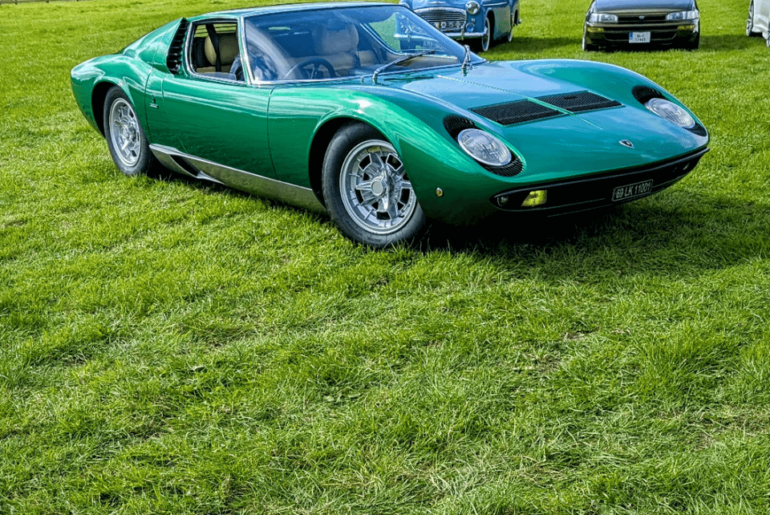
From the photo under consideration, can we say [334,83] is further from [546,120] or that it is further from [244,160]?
[546,120]

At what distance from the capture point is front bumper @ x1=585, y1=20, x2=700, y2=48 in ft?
38.2

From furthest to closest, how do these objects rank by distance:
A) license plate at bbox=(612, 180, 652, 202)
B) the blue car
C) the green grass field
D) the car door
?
the blue car < the car door < license plate at bbox=(612, 180, 652, 202) < the green grass field

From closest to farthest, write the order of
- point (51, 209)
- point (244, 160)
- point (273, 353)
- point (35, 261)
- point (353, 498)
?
point (353, 498) < point (273, 353) < point (35, 261) < point (244, 160) < point (51, 209)

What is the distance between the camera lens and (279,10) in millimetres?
5258

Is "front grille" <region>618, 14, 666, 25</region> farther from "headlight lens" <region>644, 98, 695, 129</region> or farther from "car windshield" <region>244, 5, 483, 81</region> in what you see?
"headlight lens" <region>644, 98, 695, 129</region>

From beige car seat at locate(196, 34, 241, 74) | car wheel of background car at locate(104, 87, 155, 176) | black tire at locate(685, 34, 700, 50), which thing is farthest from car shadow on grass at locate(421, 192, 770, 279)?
black tire at locate(685, 34, 700, 50)

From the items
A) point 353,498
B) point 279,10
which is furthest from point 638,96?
point 353,498

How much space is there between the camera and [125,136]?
634 centimetres

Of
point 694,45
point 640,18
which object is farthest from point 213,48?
point 694,45

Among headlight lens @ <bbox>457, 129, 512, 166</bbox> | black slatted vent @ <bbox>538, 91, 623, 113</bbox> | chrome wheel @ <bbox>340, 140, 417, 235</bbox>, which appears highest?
black slatted vent @ <bbox>538, 91, 623, 113</bbox>

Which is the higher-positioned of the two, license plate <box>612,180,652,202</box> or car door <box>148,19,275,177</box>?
car door <box>148,19,275,177</box>

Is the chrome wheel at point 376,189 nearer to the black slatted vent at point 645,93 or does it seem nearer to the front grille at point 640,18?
the black slatted vent at point 645,93

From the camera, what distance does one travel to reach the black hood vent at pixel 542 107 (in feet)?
13.4

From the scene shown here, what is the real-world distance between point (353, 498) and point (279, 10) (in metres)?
3.64
